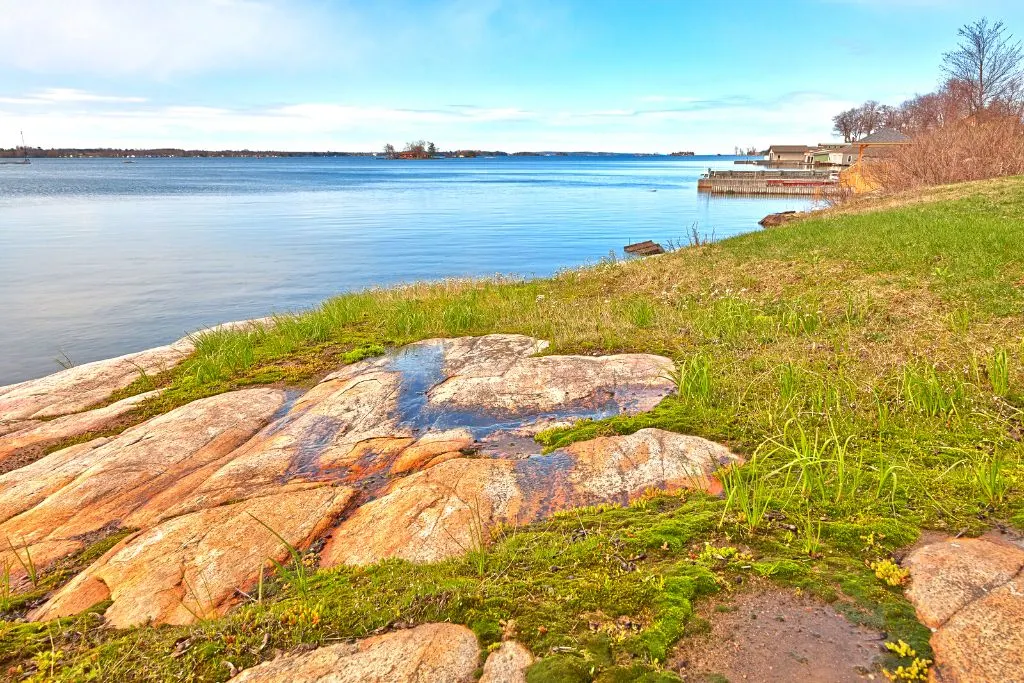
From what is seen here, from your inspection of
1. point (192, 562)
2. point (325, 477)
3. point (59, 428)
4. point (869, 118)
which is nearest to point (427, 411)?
point (325, 477)

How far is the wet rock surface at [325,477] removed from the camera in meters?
5.20

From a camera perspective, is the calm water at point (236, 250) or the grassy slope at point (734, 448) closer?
the grassy slope at point (734, 448)

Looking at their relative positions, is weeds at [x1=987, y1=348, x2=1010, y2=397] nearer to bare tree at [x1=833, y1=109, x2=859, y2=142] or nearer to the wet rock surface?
the wet rock surface

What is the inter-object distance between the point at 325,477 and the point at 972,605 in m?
6.05

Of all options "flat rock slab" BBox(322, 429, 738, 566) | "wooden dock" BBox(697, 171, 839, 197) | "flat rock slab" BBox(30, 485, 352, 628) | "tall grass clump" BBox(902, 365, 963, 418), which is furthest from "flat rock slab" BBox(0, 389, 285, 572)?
"wooden dock" BBox(697, 171, 839, 197)

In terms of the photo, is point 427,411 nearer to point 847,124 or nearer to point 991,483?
point 991,483

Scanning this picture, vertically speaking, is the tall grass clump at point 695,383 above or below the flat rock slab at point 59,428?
above

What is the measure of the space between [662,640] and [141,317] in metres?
23.0

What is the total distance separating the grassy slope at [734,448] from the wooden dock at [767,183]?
63306 mm

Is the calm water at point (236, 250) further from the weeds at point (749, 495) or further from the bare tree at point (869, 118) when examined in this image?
the bare tree at point (869, 118)

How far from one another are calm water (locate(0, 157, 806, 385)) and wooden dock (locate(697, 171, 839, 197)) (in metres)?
5.83

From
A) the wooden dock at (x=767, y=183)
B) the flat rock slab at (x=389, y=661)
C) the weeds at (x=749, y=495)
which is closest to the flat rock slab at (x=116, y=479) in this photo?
the flat rock slab at (x=389, y=661)

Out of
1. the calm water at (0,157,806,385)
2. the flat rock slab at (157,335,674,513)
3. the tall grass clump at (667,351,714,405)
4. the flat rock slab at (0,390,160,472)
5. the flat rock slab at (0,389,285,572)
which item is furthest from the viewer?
the calm water at (0,157,806,385)

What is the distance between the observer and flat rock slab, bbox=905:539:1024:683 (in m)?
3.56
